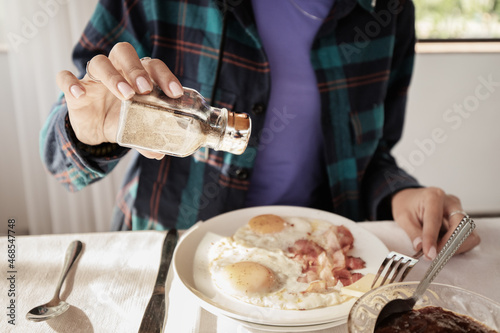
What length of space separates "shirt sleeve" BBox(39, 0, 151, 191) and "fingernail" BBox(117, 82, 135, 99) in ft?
1.14

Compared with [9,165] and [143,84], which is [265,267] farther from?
[9,165]

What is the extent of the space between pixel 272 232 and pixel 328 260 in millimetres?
154

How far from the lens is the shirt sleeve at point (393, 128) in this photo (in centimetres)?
125

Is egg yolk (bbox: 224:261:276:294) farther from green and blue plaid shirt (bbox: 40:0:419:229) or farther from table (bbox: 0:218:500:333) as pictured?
green and blue plaid shirt (bbox: 40:0:419:229)

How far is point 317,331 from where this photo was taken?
72 centimetres

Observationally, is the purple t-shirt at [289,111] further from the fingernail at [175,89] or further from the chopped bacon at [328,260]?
the fingernail at [175,89]

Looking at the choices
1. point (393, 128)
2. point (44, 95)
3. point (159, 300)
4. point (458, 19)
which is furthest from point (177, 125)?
point (458, 19)

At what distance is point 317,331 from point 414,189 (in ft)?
1.84

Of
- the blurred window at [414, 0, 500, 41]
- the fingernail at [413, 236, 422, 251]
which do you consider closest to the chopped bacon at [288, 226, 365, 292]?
the fingernail at [413, 236, 422, 251]

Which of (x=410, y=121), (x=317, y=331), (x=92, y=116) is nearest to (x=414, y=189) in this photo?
(x=317, y=331)

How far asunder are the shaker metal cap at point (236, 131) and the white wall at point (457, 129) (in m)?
2.16

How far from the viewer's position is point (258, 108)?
1.20 meters

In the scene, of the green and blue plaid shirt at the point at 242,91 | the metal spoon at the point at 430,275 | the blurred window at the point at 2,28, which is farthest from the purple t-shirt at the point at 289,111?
the blurred window at the point at 2,28

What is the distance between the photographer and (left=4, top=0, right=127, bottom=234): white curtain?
1979 mm
